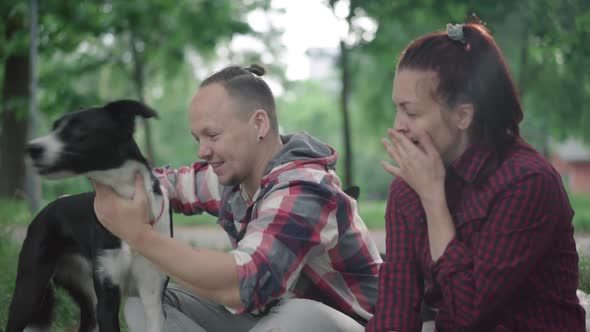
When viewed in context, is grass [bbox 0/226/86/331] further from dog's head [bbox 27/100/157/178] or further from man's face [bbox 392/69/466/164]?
man's face [bbox 392/69/466/164]

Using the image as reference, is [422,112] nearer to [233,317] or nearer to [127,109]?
[127,109]

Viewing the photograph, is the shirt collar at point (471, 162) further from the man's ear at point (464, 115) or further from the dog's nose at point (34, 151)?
the dog's nose at point (34, 151)

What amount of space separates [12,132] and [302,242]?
12765 millimetres

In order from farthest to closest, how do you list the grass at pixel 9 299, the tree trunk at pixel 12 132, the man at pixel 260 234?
the tree trunk at pixel 12 132 → the grass at pixel 9 299 → the man at pixel 260 234

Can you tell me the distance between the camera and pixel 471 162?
260 cm

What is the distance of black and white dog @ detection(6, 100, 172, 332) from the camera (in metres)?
2.74

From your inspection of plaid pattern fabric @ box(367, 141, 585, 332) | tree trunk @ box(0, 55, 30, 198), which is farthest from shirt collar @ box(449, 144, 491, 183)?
tree trunk @ box(0, 55, 30, 198)

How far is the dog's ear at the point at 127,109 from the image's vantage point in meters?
2.95

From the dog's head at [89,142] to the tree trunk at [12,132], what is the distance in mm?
11859

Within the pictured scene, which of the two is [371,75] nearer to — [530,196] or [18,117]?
[18,117]

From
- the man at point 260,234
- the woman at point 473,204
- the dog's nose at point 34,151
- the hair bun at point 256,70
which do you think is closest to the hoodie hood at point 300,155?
the man at point 260,234

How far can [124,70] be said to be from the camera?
18250mm

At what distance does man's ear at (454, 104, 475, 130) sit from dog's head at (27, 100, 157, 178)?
3.96ft

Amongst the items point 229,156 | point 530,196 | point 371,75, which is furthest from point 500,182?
point 371,75
